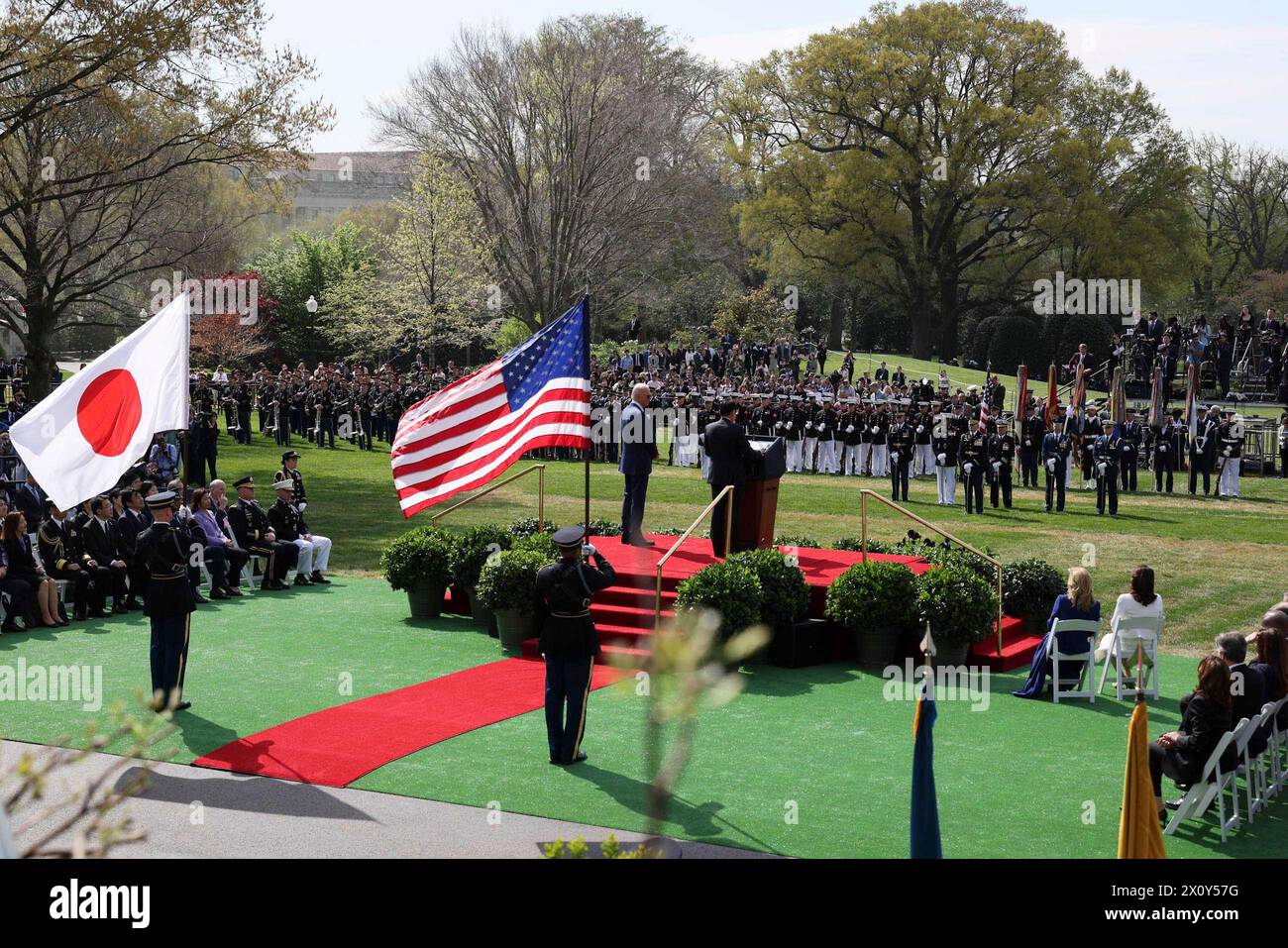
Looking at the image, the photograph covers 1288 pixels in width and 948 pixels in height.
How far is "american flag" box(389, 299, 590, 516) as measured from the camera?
13070 mm

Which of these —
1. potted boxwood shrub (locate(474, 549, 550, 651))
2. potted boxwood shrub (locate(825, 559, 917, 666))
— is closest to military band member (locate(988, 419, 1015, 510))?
potted boxwood shrub (locate(825, 559, 917, 666))

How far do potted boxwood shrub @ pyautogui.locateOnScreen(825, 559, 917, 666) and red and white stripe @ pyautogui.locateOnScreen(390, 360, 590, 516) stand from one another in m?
3.55

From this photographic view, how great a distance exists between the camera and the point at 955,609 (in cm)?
1403

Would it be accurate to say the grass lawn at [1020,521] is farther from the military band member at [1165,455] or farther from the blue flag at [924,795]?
the blue flag at [924,795]

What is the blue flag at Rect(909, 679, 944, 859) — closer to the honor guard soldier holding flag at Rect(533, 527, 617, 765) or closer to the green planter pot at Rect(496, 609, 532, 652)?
the honor guard soldier holding flag at Rect(533, 527, 617, 765)

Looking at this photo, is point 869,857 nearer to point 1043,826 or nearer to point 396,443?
point 1043,826

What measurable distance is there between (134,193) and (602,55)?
17763 millimetres

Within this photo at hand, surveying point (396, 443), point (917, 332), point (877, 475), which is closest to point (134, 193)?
point (877, 475)

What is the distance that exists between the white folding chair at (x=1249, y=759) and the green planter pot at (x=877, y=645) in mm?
4719

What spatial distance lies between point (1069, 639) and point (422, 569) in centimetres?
812

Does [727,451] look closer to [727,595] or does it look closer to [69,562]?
[727,595]

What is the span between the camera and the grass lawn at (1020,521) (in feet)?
62.0

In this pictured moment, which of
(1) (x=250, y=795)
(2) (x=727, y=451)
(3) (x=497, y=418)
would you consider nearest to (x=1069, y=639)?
(2) (x=727, y=451)
